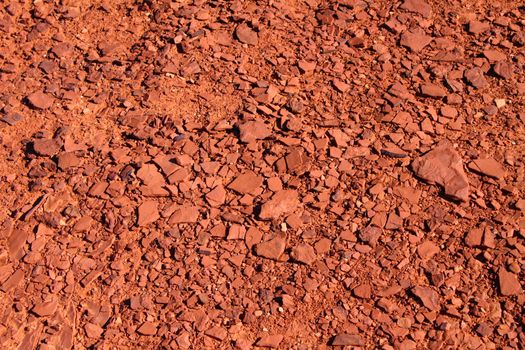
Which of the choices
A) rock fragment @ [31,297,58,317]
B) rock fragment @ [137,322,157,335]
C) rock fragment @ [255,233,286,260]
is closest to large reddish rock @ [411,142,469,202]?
rock fragment @ [255,233,286,260]

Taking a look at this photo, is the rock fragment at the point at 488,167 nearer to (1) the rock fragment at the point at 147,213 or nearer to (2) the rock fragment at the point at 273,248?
(2) the rock fragment at the point at 273,248

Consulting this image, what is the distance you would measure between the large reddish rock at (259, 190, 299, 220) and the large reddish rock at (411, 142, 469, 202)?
79 cm

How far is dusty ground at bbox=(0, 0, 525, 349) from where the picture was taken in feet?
13.3

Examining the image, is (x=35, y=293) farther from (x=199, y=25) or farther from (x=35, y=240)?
(x=199, y=25)

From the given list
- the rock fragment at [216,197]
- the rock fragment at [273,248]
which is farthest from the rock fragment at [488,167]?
the rock fragment at [216,197]

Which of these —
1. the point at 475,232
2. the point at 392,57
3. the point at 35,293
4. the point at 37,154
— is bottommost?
the point at 35,293

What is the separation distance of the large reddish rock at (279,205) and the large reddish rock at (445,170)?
0.79 m

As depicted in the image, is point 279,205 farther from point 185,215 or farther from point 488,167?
point 488,167

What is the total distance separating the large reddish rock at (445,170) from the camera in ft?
14.3

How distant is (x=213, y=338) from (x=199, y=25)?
2.47 metres

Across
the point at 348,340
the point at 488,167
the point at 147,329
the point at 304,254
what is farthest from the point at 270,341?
the point at 488,167

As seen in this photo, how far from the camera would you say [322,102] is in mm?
4848

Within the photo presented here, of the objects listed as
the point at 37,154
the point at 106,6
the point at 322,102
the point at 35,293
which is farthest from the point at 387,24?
the point at 35,293

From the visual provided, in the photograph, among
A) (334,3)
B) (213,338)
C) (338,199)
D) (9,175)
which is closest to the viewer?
(213,338)
